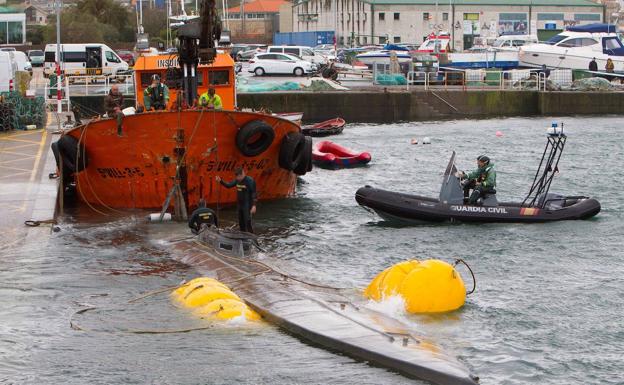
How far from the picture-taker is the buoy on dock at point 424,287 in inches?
584

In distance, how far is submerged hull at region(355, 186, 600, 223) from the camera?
2206 cm

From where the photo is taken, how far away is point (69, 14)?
89.7 meters

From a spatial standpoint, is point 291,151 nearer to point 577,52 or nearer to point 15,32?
point 577,52

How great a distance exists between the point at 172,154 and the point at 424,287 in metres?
8.85

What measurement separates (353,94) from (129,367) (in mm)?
37094

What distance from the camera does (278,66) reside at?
60.8m

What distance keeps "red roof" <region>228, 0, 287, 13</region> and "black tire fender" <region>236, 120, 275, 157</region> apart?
124 meters

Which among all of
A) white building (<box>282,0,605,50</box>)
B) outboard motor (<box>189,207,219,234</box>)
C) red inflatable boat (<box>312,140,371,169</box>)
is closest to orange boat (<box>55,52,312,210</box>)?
outboard motor (<box>189,207,219,234</box>)

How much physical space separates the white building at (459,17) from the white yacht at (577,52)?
1549 inches

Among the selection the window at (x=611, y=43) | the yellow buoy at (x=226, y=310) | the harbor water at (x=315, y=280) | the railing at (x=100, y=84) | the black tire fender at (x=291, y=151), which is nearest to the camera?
the harbor water at (x=315, y=280)

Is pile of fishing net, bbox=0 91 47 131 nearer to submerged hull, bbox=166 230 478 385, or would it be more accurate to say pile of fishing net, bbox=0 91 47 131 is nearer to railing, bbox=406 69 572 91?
submerged hull, bbox=166 230 478 385

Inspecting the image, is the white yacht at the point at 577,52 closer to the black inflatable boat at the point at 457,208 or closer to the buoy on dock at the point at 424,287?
the black inflatable boat at the point at 457,208

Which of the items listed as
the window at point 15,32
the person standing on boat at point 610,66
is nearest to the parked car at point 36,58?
the window at point 15,32

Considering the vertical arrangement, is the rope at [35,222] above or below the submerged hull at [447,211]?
above
